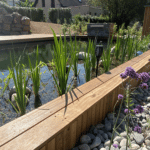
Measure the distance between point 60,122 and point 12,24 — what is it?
29.3 ft

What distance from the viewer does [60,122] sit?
1050 mm

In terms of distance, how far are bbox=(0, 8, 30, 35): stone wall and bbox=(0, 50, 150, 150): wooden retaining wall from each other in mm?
8127

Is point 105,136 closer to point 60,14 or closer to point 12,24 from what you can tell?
point 12,24

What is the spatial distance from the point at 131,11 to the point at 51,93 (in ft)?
49.4

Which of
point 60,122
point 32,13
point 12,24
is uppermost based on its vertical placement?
point 32,13

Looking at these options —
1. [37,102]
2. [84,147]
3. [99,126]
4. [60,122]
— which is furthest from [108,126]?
[37,102]

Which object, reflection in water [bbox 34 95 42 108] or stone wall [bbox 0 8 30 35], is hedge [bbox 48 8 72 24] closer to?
stone wall [bbox 0 8 30 35]

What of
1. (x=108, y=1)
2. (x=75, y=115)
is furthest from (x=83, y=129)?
(x=108, y=1)

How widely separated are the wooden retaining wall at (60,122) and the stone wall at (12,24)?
26.7 ft

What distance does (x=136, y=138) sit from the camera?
51.9 inches

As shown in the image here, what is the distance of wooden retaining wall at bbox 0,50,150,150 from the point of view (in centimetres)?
89

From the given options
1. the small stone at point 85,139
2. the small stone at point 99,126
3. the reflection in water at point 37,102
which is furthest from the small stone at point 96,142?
the reflection in water at point 37,102

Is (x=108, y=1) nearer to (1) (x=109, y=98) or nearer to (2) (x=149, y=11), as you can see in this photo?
(2) (x=149, y=11)

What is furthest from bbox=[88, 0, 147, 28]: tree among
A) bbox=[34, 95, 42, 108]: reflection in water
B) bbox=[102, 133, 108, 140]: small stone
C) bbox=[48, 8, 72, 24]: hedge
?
bbox=[102, 133, 108, 140]: small stone
